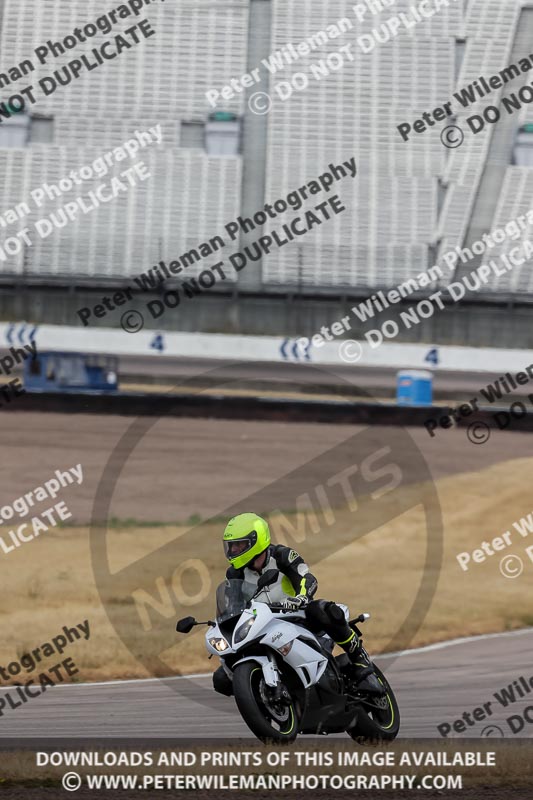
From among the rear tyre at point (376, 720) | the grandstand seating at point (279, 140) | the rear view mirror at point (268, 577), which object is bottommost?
the rear tyre at point (376, 720)

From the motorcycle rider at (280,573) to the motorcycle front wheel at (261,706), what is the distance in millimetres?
384

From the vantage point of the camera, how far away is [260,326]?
3584 centimetres

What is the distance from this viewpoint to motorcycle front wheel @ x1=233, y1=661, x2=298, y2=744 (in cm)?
693

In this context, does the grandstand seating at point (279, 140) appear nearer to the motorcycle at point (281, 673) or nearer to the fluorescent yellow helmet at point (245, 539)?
the motorcycle at point (281, 673)

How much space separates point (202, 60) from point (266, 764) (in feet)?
126

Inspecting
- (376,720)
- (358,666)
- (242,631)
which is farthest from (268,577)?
(376,720)

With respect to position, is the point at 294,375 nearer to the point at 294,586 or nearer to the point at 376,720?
the point at 376,720

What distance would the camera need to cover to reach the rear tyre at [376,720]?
25.9ft

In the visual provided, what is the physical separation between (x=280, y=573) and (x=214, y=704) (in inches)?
134

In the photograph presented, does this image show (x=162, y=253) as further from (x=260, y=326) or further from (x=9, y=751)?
(x=9, y=751)

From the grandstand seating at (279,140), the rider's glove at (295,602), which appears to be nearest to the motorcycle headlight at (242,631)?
the rider's glove at (295,602)

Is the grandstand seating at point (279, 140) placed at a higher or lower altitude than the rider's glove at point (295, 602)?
higher

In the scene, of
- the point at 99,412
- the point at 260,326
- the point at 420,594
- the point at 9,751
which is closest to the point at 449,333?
the point at 260,326

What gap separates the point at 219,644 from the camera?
7195 mm
